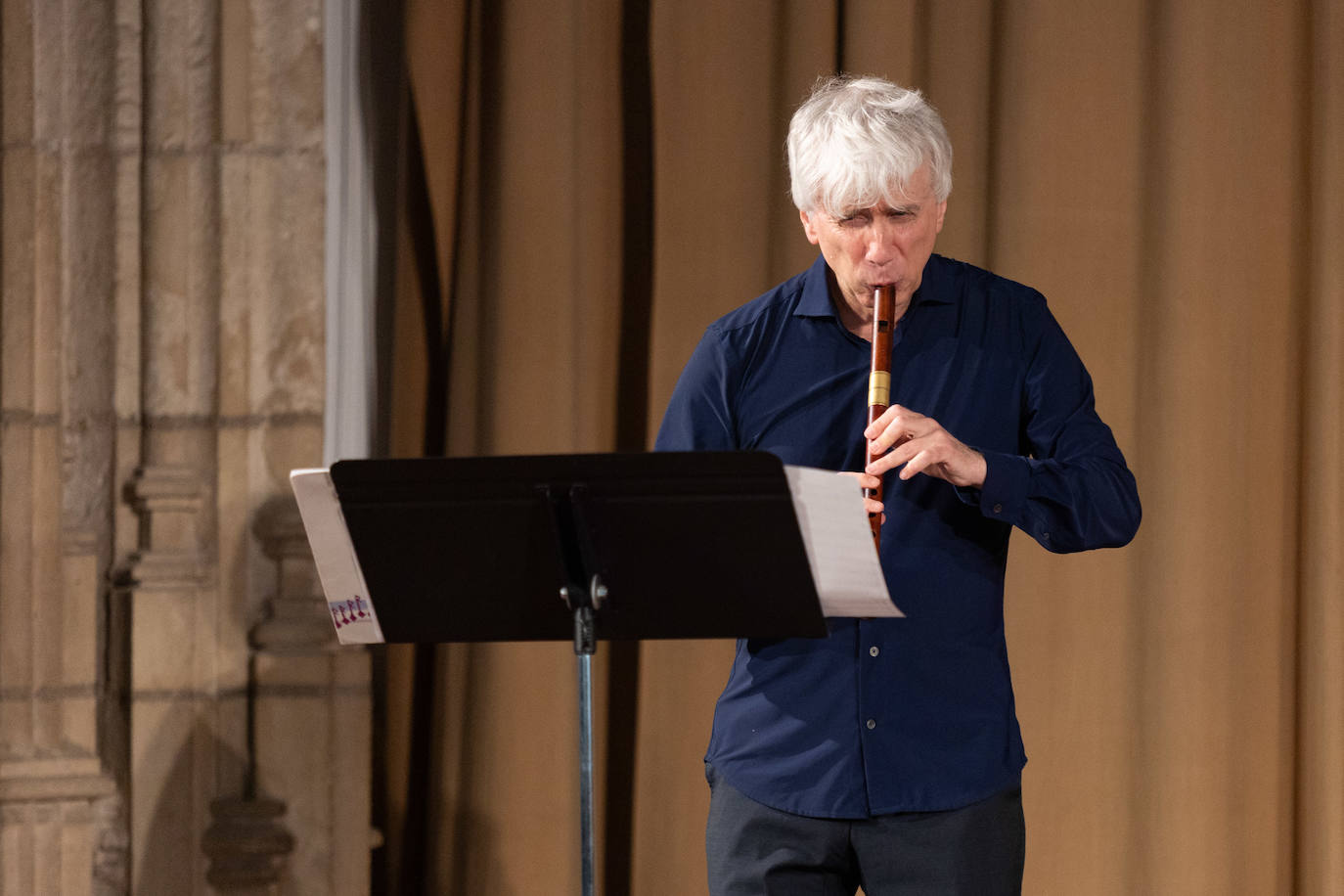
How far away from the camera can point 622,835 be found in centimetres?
306

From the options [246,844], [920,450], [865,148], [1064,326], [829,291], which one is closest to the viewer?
[920,450]

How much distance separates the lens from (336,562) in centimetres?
157

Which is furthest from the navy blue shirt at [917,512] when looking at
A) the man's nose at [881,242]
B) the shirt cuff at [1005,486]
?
the man's nose at [881,242]

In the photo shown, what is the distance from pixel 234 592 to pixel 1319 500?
2.37 meters

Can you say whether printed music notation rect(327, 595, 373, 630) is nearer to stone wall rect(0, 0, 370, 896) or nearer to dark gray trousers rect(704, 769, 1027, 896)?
dark gray trousers rect(704, 769, 1027, 896)

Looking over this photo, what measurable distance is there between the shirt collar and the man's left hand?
24cm

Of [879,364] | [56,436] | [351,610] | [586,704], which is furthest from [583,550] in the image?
[56,436]

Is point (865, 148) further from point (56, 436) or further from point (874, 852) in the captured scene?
point (56, 436)

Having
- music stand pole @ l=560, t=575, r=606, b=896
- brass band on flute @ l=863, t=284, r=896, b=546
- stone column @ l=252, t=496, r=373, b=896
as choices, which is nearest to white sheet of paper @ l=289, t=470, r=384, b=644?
music stand pole @ l=560, t=575, r=606, b=896

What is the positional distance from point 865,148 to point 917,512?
0.45 meters

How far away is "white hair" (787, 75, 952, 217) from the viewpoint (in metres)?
1.60

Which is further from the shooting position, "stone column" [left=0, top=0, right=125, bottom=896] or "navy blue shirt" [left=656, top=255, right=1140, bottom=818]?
"stone column" [left=0, top=0, right=125, bottom=896]

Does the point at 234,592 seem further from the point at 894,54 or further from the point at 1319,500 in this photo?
the point at 1319,500

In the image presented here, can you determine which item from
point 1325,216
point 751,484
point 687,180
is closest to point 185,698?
point 687,180
